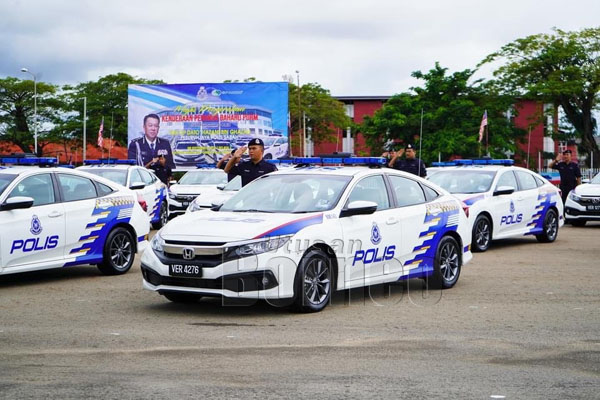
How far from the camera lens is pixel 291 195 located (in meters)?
10.1

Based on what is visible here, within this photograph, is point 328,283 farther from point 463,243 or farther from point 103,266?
point 103,266

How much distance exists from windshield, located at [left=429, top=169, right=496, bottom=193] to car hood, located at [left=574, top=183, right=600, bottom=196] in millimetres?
6451

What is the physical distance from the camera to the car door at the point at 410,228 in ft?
34.9

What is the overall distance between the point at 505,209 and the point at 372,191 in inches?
277

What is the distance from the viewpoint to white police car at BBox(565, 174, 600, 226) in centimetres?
2256

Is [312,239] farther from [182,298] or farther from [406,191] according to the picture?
[406,191]

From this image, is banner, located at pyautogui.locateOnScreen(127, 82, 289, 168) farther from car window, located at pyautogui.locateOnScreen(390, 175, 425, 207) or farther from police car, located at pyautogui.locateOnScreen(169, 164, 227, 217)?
car window, located at pyautogui.locateOnScreen(390, 175, 425, 207)

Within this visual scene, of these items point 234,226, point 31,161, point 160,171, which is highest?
point 31,161

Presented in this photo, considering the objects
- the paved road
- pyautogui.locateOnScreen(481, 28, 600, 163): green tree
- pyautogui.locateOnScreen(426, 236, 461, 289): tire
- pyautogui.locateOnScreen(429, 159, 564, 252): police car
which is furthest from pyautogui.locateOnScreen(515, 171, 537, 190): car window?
pyautogui.locateOnScreen(481, 28, 600, 163): green tree

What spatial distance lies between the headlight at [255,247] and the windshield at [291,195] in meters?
0.83

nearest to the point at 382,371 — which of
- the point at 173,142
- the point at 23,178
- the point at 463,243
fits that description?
the point at 463,243

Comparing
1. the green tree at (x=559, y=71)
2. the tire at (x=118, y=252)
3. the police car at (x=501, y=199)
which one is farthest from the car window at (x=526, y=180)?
the green tree at (x=559, y=71)

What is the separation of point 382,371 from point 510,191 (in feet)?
34.8

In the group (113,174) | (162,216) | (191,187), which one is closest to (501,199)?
(162,216)
